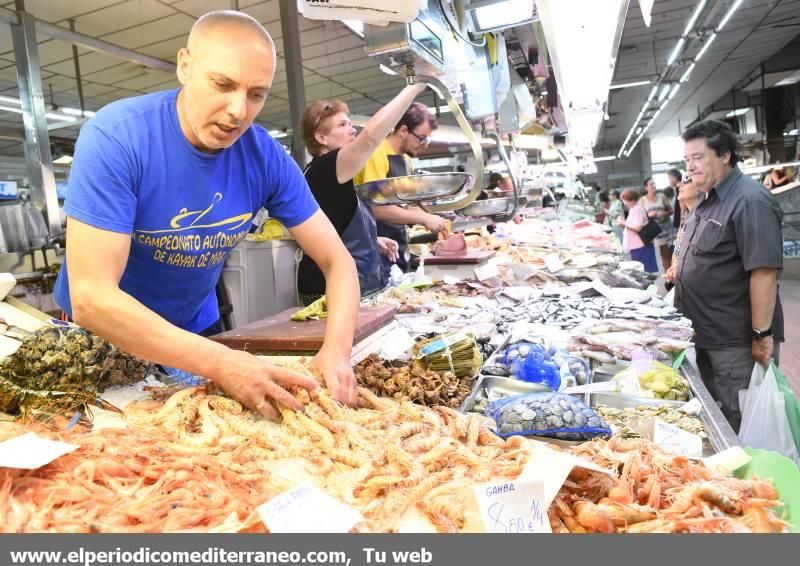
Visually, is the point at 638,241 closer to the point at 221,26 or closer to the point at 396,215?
the point at 396,215

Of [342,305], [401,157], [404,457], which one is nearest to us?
[404,457]

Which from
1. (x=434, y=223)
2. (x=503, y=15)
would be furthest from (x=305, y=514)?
(x=434, y=223)

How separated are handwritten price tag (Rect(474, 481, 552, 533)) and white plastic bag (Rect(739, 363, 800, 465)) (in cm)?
231

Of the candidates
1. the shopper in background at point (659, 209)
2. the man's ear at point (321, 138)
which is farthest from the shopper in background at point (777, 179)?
the man's ear at point (321, 138)

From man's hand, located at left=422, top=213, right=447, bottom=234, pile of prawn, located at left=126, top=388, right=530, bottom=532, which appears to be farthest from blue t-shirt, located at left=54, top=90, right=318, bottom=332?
man's hand, located at left=422, top=213, right=447, bottom=234

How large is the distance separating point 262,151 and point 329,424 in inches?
41.8

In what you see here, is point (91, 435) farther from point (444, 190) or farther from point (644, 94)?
point (644, 94)

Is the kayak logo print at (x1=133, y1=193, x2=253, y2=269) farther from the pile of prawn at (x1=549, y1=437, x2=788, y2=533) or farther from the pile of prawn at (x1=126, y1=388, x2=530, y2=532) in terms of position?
the pile of prawn at (x1=549, y1=437, x2=788, y2=533)

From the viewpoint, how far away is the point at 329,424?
4.69 ft

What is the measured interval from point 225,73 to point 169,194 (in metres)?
0.43

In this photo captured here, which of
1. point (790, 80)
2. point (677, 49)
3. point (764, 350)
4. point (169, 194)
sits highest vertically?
point (790, 80)

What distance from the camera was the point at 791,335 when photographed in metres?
6.67

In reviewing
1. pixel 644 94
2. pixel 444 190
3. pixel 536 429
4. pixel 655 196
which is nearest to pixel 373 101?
pixel 655 196
